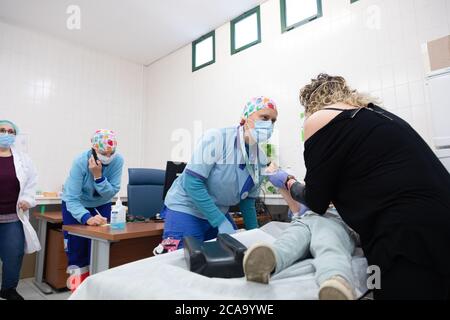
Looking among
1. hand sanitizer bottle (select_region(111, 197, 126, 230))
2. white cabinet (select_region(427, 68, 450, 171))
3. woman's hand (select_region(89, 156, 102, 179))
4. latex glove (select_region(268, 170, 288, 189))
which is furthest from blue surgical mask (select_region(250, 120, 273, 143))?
woman's hand (select_region(89, 156, 102, 179))

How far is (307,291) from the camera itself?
633 millimetres

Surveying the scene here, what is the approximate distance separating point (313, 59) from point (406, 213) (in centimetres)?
238

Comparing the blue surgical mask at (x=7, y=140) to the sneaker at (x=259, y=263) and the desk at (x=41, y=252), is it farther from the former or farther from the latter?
the sneaker at (x=259, y=263)

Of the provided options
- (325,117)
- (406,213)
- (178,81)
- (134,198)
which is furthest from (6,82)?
(406,213)

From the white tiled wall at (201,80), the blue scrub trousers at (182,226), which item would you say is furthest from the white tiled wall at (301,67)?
the blue scrub trousers at (182,226)

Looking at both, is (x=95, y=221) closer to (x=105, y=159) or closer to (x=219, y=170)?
(x=105, y=159)

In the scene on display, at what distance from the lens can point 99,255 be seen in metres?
1.45

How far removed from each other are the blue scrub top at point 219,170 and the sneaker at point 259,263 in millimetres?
741

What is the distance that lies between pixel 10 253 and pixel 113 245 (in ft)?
4.58

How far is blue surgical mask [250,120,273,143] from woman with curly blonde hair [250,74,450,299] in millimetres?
551

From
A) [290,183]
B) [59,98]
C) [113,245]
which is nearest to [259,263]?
[290,183]

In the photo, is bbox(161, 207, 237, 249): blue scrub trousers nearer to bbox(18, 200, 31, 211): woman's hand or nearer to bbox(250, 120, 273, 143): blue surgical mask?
bbox(250, 120, 273, 143): blue surgical mask

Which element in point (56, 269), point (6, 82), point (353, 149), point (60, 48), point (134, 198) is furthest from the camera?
point (60, 48)
